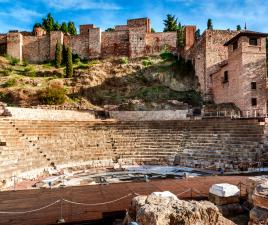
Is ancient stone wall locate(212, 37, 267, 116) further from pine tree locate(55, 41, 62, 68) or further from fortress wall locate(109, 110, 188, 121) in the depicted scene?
pine tree locate(55, 41, 62, 68)

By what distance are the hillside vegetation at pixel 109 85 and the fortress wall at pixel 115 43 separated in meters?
2.47

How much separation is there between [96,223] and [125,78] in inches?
1106

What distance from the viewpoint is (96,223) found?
7039 mm

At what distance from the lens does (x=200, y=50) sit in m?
31.3

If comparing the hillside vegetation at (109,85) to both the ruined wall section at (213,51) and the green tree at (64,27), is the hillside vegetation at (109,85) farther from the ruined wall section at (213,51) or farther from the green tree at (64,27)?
the green tree at (64,27)

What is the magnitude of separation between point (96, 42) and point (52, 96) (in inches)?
595

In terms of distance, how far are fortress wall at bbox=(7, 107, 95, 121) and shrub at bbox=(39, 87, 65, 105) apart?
4.35 metres

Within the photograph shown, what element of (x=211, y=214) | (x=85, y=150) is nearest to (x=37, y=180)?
(x=85, y=150)

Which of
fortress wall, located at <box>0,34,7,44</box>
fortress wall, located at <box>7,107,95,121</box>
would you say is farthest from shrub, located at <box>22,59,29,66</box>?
fortress wall, located at <box>7,107,95,121</box>

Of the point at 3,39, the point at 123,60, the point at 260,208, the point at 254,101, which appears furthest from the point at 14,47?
the point at 260,208

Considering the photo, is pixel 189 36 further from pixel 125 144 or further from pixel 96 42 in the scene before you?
pixel 125 144

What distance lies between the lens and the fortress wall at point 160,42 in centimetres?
3906

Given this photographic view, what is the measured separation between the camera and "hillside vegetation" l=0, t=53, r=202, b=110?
29531 mm

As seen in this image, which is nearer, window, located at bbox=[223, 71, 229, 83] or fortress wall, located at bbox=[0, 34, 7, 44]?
window, located at bbox=[223, 71, 229, 83]
